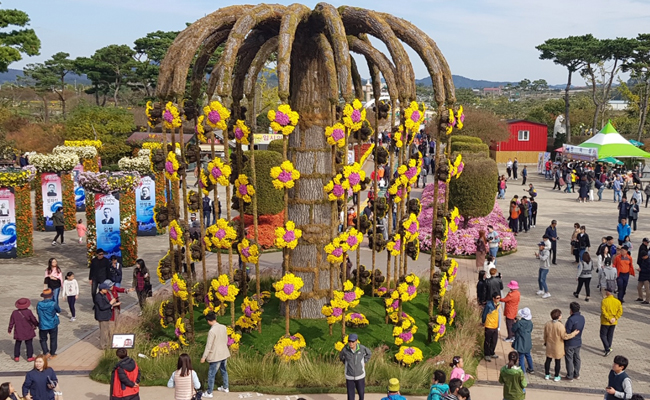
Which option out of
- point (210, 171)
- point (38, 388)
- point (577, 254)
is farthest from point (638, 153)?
point (38, 388)

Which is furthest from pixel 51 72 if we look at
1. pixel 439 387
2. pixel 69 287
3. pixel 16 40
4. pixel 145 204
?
pixel 439 387

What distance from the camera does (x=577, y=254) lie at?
19.5m

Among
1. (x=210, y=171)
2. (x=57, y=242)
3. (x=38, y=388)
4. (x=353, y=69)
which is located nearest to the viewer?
(x=38, y=388)

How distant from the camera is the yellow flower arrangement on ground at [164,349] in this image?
11281mm

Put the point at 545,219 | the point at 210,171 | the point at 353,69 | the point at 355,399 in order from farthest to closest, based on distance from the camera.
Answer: the point at 545,219 < the point at 353,69 < the point at 210,171 < the point at 355,399

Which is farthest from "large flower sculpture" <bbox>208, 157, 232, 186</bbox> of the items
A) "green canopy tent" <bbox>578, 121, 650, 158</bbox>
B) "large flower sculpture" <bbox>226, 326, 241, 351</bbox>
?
"green canopy tent" <bbox>578, 121, 650, 158</bbox>

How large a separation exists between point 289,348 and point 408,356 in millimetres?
2042

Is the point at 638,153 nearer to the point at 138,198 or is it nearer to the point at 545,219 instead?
the point at 545,219

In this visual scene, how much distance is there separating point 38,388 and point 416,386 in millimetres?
5705

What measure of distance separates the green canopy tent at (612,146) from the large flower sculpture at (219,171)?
3117 centimetres

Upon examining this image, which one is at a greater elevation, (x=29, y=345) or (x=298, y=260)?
(x=298, y=260)

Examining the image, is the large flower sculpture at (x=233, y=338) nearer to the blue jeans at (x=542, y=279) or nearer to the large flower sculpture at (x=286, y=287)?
the large flower sculpture at (x=286, y=287)

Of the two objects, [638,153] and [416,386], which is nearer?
[416,386]

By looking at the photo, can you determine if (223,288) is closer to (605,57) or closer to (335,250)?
(335,250)
